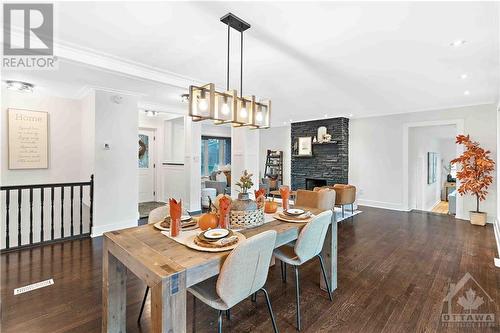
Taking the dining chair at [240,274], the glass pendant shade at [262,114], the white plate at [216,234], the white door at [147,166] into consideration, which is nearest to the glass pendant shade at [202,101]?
the glass pendant shade at [262,114]

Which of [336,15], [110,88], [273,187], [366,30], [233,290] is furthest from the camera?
[273,187]

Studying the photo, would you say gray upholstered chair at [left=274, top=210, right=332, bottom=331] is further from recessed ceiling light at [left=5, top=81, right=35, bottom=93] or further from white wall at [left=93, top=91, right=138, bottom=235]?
recessed ceiling light at [left=5, top=81, right=35, bottom=93]

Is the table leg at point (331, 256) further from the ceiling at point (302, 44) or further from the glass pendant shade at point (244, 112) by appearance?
the ceiling at point (302, 44)

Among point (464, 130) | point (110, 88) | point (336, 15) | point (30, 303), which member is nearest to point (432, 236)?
point (464, 130)

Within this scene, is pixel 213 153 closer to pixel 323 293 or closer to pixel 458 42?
pixel 323 293

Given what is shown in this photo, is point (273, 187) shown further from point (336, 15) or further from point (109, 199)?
point (336, 15)

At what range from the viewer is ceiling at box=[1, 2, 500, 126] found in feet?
6.88

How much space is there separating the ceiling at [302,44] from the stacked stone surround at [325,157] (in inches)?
98.3

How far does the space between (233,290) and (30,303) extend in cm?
205

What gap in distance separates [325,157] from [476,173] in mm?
3326

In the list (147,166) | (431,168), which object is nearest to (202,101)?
(147,166)

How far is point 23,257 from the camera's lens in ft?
10.4

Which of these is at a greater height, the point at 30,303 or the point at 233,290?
the point at 233,290

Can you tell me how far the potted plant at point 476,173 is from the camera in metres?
4.77
